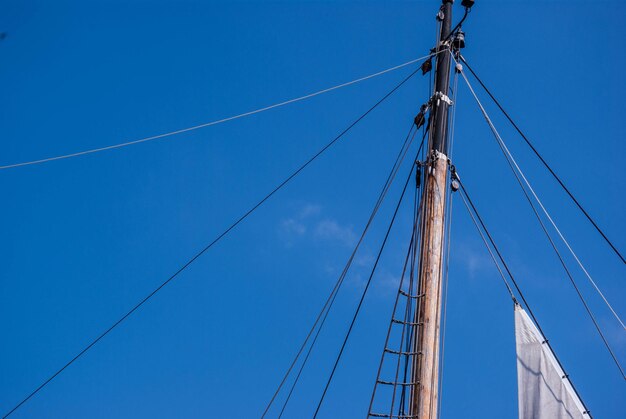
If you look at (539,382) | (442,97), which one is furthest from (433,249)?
(442,97)

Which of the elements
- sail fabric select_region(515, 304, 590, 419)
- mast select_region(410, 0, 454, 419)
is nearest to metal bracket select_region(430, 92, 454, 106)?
mast select_region(410, 0, 454, 419)

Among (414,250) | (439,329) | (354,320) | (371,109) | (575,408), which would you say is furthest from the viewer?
(371,109)

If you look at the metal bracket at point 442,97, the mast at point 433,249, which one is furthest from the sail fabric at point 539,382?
the metal bracket at point 442,97

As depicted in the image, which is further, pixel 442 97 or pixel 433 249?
pixel 442 97

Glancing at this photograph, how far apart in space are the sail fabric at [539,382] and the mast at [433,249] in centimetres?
152

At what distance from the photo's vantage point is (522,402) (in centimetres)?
1102

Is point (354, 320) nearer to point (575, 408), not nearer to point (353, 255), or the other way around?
point (353, 255)

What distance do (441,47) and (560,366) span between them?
23.7 feet

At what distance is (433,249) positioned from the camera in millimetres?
11930

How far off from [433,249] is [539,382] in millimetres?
2907

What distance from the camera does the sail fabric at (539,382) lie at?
10.5 metres

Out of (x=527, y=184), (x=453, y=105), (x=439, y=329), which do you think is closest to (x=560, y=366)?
(x=439, y=329)

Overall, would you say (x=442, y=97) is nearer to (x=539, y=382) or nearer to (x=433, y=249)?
(x=433, y=249)

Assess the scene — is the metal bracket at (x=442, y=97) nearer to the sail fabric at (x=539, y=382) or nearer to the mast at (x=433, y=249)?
the mast at (x=433, y=249)
